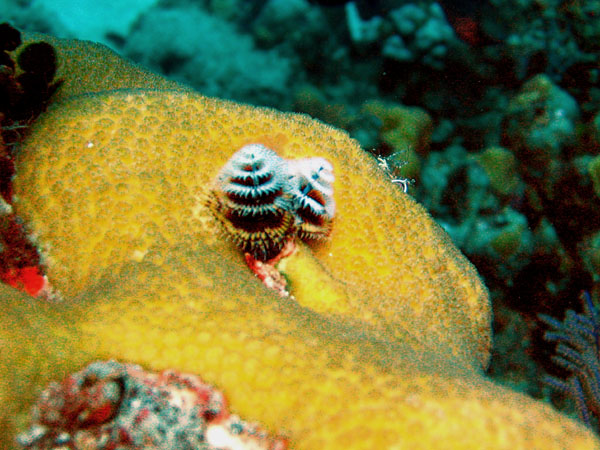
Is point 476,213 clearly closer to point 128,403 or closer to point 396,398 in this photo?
point 396,398

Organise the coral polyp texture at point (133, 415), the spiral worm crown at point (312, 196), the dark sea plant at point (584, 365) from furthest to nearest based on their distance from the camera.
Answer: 1. the dark sea plant at point (584, 365)
2. the spiral worm crown at point (312, 196)
3. the coral polyp texture at point (133, 415)

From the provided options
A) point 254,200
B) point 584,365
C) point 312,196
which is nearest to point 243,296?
point 254,200

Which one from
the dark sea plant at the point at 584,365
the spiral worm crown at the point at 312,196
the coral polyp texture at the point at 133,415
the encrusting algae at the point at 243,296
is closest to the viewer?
the coral polyp texture at the point at 133,415

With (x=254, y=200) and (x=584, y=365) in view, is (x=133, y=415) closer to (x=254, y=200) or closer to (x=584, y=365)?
(x=254, y=200)

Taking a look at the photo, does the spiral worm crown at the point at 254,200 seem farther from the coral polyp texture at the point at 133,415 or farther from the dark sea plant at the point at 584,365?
the dark sea plant at the point at 584,365

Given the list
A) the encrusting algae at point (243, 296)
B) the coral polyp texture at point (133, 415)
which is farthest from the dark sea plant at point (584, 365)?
the coral polyp texture at point (133, 415)

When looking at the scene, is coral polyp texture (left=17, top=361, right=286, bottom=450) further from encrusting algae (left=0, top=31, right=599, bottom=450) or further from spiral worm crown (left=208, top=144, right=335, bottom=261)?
spiral worm crown (left=208, top=144, right=335, bottom=261)
